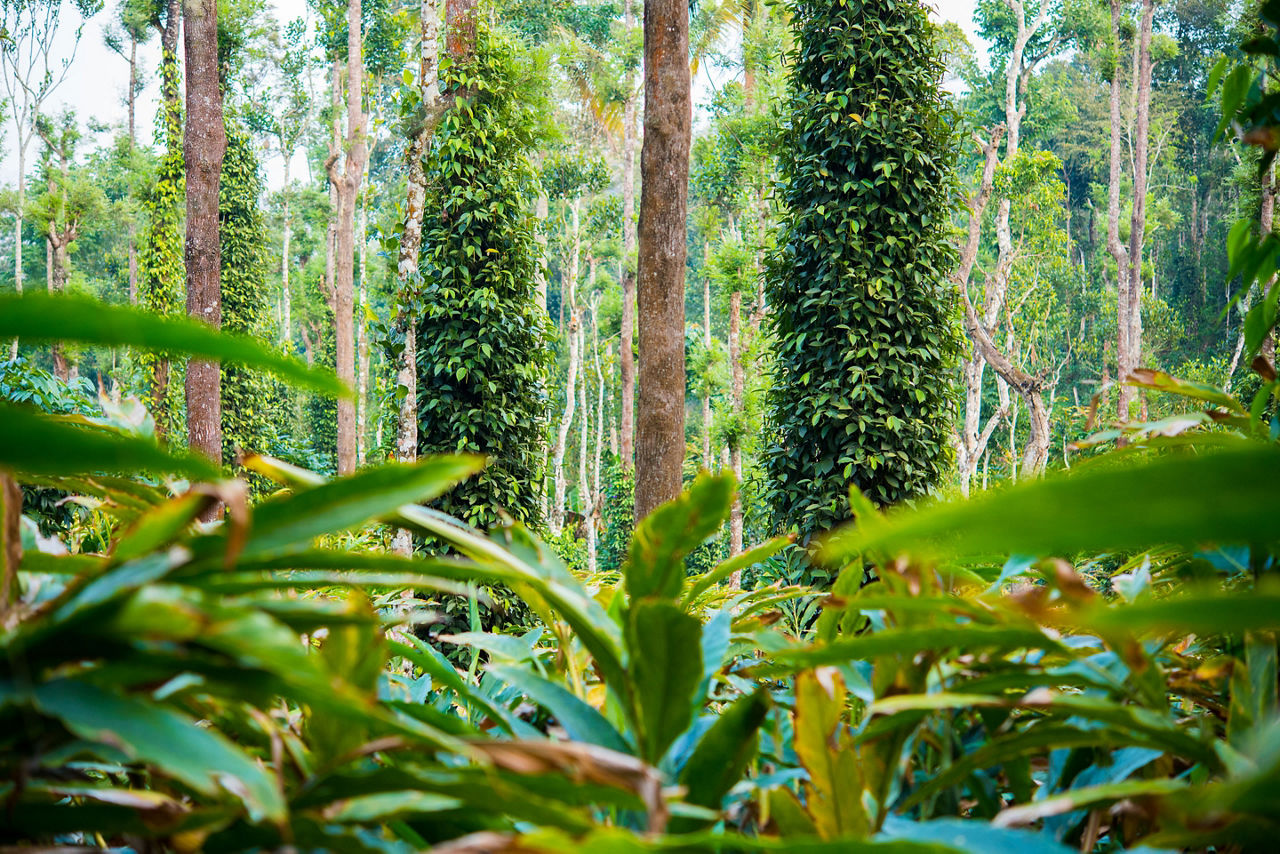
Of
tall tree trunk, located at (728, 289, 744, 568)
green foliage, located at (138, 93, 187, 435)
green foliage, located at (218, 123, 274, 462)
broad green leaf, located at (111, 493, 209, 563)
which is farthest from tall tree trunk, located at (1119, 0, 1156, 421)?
broad green leaf, located at (111, 493, 209, 563)

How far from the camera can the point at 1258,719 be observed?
1.32 ft

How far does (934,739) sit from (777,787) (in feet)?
0.32

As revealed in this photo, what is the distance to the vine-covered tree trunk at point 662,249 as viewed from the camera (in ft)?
13.8

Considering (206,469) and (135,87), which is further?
(135,87)

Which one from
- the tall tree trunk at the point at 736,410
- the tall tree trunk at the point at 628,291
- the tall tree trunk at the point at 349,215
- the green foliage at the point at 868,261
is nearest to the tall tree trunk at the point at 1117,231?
the tall tree trunk at the point at 736,410

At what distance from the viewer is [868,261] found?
4594 millimetres

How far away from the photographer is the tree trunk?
587cm

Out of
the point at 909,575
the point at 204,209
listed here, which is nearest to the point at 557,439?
Result: the point at 204,209

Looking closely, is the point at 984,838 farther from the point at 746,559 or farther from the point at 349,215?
the point at 349,215

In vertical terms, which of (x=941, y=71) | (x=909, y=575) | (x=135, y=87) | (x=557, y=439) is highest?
(x=135, y=87)

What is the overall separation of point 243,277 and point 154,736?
555 inches

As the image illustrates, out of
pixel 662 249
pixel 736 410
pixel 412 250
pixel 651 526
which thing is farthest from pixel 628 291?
pixel 651 526

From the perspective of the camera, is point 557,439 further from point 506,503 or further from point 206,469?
point 206,469

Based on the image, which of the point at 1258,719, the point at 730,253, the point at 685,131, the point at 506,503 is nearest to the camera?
the point at 1258,719
